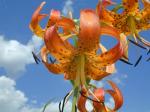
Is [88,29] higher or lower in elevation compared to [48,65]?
Result: lower

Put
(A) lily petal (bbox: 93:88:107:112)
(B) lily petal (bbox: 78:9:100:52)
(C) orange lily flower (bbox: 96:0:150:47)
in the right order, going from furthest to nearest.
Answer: (C) orange lily flower (bbox: 96:0:150:47), (A) lily petal (bbox: 93:88:107:112), (B) lily petal (bbox: 78:9:100:52)

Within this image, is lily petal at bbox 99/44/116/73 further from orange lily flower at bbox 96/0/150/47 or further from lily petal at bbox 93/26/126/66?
orange lily flower at bbox 96/0/150/47

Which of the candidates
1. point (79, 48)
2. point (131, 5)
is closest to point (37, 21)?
point (79, 48)

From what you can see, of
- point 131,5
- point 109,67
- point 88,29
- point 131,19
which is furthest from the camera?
point 131,19

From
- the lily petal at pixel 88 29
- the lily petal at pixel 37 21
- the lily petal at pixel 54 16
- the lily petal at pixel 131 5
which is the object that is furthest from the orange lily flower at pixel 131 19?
the lily petal at pixel 88 29

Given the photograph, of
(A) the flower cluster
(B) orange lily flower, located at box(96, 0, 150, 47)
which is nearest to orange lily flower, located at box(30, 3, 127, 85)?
(A) the flower cluster

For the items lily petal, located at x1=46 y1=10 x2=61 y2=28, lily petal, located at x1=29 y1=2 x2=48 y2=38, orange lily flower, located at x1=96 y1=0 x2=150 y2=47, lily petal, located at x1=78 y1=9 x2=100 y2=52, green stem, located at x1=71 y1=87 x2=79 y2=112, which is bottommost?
green stem, located at x1=71 y1=87 x2=79 y2=112

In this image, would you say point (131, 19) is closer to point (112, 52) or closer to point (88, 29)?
point (112, 52)

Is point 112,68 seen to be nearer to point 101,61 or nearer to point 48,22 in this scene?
point 101,61

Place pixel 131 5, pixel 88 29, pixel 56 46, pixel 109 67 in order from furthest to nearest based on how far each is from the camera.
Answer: pixel 131 5
pixel 109 67
pixel 56 46
pixel 88 29
